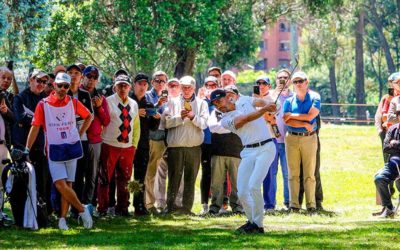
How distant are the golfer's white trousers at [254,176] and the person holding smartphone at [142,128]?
3.19 metres

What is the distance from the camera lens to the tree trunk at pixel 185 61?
35.0 metres

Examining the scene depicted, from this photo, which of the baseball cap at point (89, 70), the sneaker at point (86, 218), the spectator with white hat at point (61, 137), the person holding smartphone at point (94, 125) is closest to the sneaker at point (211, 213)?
the person holding smartphone at point (94, 125)

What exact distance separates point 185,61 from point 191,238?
23846 mm

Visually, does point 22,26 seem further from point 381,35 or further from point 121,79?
point 381,35

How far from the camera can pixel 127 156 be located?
1475cm

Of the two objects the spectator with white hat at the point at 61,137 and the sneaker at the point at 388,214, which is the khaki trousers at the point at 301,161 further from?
the spectator with white hat at the point at 61,137

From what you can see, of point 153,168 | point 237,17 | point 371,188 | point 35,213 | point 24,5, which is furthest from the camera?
point 237,17

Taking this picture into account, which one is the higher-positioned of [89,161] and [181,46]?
[181,46]

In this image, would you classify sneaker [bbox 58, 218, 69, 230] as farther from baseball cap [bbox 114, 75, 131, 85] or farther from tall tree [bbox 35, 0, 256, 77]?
tall tree [bbox 35, 0, 256, 77]

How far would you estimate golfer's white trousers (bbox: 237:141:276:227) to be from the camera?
12047 mm

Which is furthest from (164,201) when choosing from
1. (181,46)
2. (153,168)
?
(181,46)

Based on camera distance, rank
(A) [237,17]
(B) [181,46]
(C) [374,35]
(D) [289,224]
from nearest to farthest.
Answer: (D) [289,224]
(B) [181,46]
(A) [237,17]
(C) [374,35]

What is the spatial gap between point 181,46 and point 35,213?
873 inches

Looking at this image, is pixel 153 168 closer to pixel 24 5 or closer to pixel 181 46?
pixel 24 5
